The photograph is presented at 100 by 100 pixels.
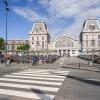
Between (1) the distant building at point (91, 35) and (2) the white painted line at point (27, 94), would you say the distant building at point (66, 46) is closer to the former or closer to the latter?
(1) the distant building at point (91, 35)

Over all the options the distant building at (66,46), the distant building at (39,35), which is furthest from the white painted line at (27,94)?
the distant building at (39,35)

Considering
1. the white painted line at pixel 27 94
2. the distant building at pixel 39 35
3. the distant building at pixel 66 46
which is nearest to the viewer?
the white painted line at pixel 27 94

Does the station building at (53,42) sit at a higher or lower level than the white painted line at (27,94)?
higher

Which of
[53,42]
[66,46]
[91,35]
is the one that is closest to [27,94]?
[53,42]

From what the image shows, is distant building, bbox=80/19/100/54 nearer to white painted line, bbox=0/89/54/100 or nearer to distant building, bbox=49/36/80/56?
distant building, bbox=49/36/80/56

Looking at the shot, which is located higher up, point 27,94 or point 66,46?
point 66,46

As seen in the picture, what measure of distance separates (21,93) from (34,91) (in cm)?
64

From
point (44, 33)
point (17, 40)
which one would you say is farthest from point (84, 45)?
point (17, 40)

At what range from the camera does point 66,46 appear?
134 metres

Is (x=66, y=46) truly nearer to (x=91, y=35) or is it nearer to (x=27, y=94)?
(x=91, y=35)

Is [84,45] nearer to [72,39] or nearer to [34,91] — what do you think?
[72,39]

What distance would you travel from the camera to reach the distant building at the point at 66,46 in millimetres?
133375

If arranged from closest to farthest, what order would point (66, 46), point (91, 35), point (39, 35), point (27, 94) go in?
point (27, 94), point (66, 46), point (91, 35), point (39, 35)

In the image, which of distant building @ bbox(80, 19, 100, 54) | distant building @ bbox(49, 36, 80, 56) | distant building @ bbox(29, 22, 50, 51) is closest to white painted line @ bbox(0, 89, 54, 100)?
distant building @ bbox(49, 36, 80, 56)
